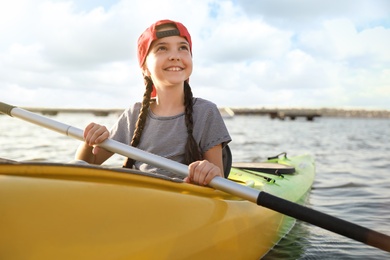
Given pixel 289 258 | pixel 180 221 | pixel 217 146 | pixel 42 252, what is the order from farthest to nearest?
pixel 289 258 → pixel 217 146 → pixel 180 221 → pixel 42 252

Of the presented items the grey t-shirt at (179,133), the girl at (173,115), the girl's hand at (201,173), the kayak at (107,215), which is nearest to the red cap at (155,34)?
the girl at (173,115)

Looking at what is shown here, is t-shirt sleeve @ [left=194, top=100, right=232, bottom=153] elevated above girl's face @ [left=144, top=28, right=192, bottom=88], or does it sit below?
below

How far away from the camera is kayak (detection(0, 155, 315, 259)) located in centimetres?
169

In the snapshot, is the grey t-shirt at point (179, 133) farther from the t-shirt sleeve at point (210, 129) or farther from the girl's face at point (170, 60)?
the girl's face at point (170, 60)

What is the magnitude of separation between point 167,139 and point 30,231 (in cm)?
128

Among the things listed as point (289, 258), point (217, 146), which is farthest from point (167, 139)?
point (289, 258)

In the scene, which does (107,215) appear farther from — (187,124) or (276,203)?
(187,124)

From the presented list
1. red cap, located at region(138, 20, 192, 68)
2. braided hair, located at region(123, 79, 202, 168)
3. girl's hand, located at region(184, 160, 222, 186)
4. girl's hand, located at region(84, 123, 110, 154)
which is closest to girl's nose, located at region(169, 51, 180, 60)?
red cap, located at region(138, 20, 192, 68)

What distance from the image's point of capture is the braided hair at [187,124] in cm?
273

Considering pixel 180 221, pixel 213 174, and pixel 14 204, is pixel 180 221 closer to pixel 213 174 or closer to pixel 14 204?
pixel 213 174

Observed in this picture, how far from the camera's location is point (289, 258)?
350 centimetres

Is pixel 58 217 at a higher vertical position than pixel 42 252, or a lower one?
higher

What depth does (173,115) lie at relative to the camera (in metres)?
2.91

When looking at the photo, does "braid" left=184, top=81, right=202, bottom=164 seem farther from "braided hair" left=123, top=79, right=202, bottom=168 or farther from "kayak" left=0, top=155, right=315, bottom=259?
"kayak" left=0, top=155, right=315, bottom=259
